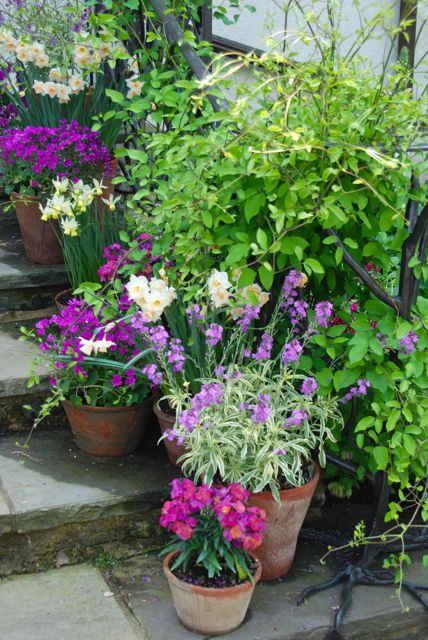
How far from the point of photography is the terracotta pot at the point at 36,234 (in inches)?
141

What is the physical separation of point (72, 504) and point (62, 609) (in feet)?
1.08

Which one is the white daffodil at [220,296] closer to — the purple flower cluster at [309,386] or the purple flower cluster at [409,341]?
the purple flower cluster at [309,386]

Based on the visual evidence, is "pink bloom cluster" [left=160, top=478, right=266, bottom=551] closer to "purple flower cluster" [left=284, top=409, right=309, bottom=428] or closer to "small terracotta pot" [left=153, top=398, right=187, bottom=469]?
"purple flower cluster" [left=284, top=409, right=309, bottom=428]

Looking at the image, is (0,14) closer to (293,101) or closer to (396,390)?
(293,101)

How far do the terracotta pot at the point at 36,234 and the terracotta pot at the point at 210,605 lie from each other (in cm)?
171

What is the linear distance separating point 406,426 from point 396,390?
110 millimetres

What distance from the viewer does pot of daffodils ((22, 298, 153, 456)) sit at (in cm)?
281

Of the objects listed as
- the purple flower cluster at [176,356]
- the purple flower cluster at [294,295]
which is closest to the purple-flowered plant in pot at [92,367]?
the purple flower cluster at [176,356]

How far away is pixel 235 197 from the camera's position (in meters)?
2.53

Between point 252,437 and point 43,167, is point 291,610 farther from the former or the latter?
point 43,167

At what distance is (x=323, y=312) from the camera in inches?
98.4

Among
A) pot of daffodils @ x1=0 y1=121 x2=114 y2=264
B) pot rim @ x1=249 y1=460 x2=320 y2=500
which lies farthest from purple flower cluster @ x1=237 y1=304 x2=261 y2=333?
pot of daffodils @ x1=0 y1=121 x2=114 y2=264

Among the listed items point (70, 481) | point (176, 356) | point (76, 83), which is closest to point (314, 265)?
point (176, 356)

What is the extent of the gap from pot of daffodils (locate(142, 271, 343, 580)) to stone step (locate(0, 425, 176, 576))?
12.2 inches
